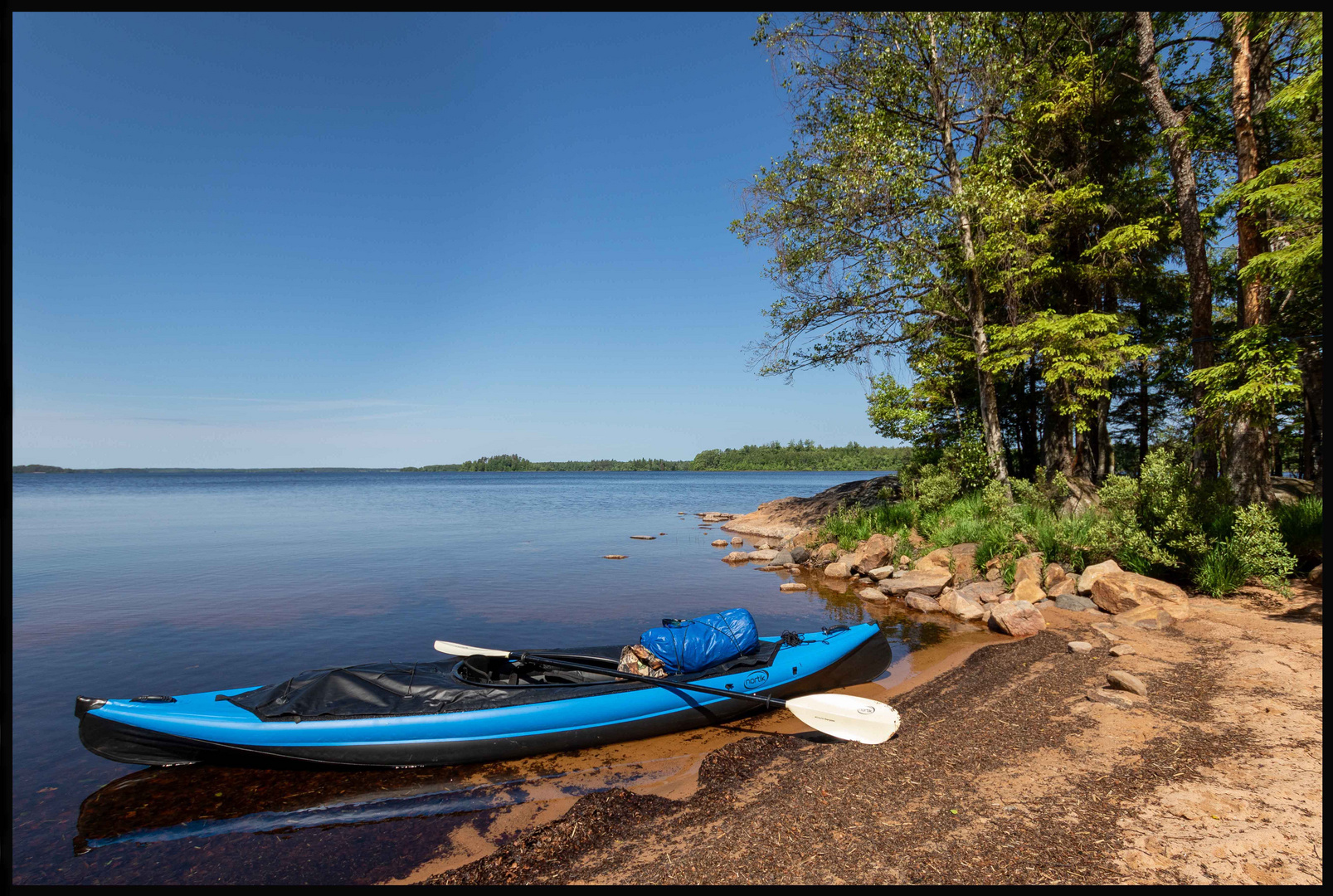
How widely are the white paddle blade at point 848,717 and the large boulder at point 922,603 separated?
260 inches

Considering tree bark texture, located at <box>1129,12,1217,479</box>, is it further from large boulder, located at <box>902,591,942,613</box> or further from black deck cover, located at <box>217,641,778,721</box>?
black deck cover, located at <box>217,641,778,721</box>

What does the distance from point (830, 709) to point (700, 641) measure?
1.65m

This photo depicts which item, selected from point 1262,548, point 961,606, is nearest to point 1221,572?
point 1262,548

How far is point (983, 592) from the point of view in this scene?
39.7 ft

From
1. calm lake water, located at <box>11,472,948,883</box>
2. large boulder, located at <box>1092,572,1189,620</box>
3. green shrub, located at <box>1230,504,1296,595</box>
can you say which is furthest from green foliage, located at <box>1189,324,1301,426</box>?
calm lake water, located at <box>11,472,948,883</box>

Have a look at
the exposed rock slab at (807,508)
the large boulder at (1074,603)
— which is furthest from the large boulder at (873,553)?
the large boulder at (1074,603)

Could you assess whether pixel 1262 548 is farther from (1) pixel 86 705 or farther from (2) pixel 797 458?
(2) pixel 797 458

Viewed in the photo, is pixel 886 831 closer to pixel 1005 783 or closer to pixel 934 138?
pixel 1005 783

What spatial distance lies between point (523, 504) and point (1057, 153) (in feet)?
131

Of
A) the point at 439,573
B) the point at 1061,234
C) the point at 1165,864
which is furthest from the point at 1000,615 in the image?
the point at 439,573

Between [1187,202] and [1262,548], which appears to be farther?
[1187,202]

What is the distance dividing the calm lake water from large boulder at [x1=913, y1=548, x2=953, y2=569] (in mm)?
1925

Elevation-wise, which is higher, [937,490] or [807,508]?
[937,490]
